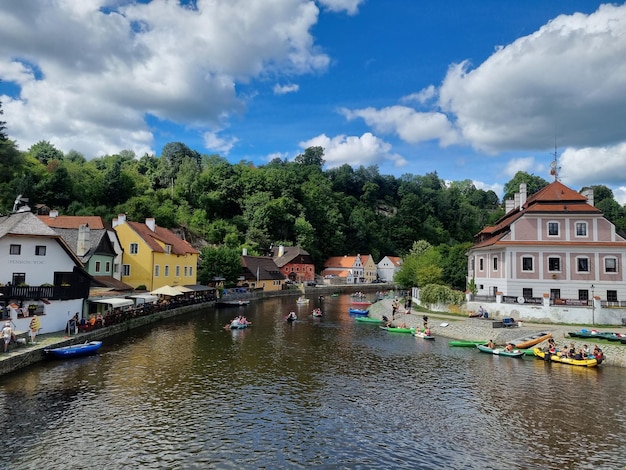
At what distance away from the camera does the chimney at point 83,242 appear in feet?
154

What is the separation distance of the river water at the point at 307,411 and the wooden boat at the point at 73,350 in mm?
924

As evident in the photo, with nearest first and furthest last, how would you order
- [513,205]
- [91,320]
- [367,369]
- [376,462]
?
1. [376,462]
2. [367,369]
3. [91,320]
4. [513,205]

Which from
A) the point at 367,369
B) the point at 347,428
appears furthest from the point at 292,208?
the point at 347,428

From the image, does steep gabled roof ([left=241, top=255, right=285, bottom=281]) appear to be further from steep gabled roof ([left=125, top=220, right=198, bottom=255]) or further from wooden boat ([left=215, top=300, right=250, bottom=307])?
steep gabled roof ([left=125, top=220, right=198, bottom=255])

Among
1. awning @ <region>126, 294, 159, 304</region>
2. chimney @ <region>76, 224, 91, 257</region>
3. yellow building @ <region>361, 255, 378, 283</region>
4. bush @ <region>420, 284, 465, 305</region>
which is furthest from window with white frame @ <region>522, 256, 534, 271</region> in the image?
yellow building @ <region>361, 255, 378, 283</region>

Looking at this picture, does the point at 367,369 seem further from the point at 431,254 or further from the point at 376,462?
the point at 431,254

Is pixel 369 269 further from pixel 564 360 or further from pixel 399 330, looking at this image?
pixel 564 360

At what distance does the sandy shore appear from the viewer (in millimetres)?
30031

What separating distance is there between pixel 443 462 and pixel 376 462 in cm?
240

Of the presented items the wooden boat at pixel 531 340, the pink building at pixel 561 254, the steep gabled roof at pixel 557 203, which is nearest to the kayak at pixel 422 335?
the wooden boat at pixel 531 340

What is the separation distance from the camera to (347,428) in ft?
59.8

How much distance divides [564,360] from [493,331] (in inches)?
292

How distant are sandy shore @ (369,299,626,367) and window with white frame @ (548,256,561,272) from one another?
650 centimetres

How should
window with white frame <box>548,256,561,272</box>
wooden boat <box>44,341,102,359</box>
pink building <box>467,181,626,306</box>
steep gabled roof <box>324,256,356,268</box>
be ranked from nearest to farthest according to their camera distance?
wooden boat <box>44,341,102,359</box>, pink building <box>467,181,626,306</box>, window with white frame <box>548,256,561,272</box>, steep gabled roof <box>324,256,356,268</box>
